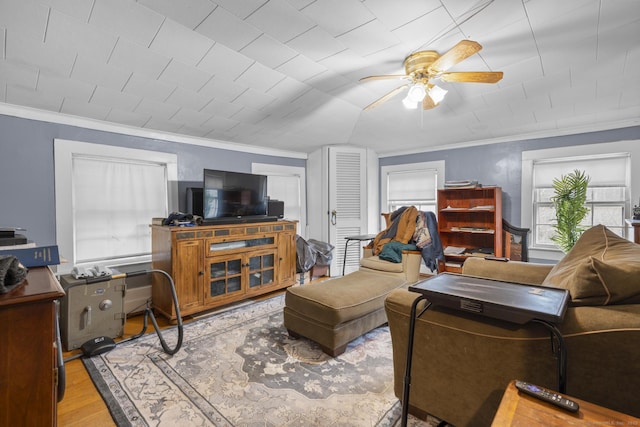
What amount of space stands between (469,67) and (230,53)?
1898 millimetres

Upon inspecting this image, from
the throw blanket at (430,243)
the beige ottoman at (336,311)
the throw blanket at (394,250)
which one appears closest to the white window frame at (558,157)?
the throw blanket at (430,243)

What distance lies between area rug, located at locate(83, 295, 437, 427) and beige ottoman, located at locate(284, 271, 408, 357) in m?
0.13

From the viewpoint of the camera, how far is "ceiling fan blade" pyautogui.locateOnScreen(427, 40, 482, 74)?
1.66 metres

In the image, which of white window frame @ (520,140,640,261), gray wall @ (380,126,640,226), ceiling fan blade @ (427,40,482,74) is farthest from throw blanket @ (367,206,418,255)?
ceiling fan blade @ (427,40,482,74)

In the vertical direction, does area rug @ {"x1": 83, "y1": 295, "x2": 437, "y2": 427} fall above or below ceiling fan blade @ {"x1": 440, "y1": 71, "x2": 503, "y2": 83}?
below

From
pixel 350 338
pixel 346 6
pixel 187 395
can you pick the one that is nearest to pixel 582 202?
pixel 350 338

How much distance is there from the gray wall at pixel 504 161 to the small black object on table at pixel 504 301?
3.09m

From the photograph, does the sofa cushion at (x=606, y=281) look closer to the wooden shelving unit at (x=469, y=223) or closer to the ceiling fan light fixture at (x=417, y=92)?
the ceiling fan light fixture at (x=417, y=92)

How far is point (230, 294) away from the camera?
131 inches

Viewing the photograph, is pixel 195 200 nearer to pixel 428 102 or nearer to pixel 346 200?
pixel 346 200

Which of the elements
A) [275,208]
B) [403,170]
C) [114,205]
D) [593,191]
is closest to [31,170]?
[114,205]

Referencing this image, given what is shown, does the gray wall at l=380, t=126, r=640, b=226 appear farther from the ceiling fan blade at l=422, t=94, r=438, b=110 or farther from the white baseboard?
the white baseboard

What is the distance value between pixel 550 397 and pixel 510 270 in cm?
150

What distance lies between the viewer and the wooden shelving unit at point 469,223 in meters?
3.77
